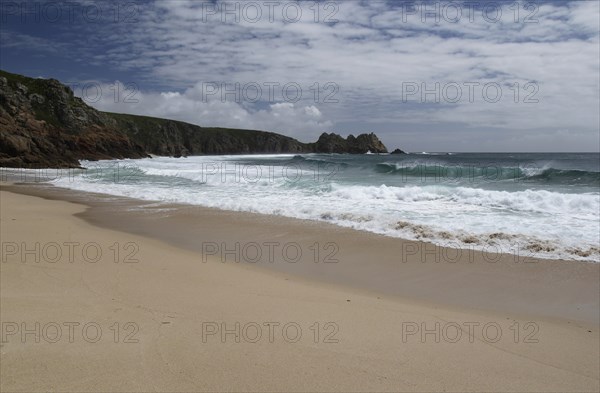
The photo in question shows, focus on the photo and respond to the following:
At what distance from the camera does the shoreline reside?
4.79m

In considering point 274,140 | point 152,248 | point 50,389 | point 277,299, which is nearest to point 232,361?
point 50,389

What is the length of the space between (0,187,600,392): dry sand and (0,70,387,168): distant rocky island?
124 feet

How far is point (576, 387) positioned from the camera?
2.89 metres

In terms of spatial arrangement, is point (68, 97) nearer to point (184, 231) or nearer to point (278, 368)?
point (184, 231)

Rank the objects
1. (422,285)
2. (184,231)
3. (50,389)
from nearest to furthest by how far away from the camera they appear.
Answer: (50,389) → (422,285) → (184,231)

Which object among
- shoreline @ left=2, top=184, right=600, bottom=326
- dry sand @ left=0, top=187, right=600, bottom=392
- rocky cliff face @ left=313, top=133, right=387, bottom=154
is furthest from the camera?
rocky cliff face @ left=313, top=133, right=387, bottom=154

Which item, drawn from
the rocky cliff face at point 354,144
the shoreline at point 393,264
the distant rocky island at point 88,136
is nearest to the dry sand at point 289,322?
the shoreline at point 393,264

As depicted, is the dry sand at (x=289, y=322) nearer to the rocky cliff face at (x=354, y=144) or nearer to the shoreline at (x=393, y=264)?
the shoreline at (x=393, y=264)

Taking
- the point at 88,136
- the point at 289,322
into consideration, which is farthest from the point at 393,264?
the point at 88,136

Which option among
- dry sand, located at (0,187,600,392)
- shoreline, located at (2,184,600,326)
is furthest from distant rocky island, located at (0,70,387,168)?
dry sand, located at (0,187,600,392)

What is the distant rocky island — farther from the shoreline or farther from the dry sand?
the dry sand

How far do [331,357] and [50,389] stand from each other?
190 cm

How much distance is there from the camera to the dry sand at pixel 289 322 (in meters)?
2.76

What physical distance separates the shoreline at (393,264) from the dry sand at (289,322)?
1.6 inches
